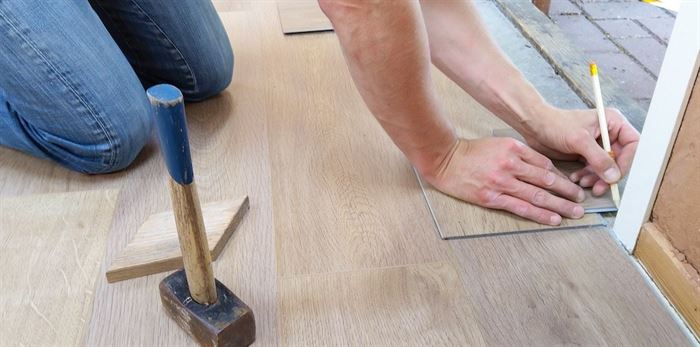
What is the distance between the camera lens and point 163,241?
1.11 metres

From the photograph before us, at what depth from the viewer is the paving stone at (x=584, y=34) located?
2.29 metres

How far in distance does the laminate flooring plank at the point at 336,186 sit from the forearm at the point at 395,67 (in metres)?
0.13

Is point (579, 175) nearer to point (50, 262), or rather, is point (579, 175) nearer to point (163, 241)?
point (163, 241)

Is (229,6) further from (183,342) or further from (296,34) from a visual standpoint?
(183,342)

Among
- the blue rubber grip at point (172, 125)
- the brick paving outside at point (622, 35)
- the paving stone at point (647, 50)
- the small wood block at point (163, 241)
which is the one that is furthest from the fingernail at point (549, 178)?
the paving stone at point (647, 50)

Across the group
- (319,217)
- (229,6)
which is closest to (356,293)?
(319,217)

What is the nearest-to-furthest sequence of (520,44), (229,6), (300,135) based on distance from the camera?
(300,135), (520,44), (229,6)

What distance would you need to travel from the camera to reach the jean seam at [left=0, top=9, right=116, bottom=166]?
3.86 ft

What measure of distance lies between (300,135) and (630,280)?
2.41 feet

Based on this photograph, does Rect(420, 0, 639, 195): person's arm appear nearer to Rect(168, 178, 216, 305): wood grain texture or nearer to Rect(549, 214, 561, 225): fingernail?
Rect(549, 214, 561, 225): fingernail

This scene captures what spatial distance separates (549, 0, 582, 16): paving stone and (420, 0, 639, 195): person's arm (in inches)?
54.9

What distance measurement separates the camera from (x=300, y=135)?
143cm

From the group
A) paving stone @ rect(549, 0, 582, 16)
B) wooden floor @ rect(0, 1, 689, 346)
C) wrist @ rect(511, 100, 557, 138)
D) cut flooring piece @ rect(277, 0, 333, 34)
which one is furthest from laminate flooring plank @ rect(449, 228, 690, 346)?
paving stone @ rect(549, 0, 582, 16)

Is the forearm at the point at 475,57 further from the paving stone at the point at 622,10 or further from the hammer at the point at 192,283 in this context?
the paving stone at the point at 622,10
